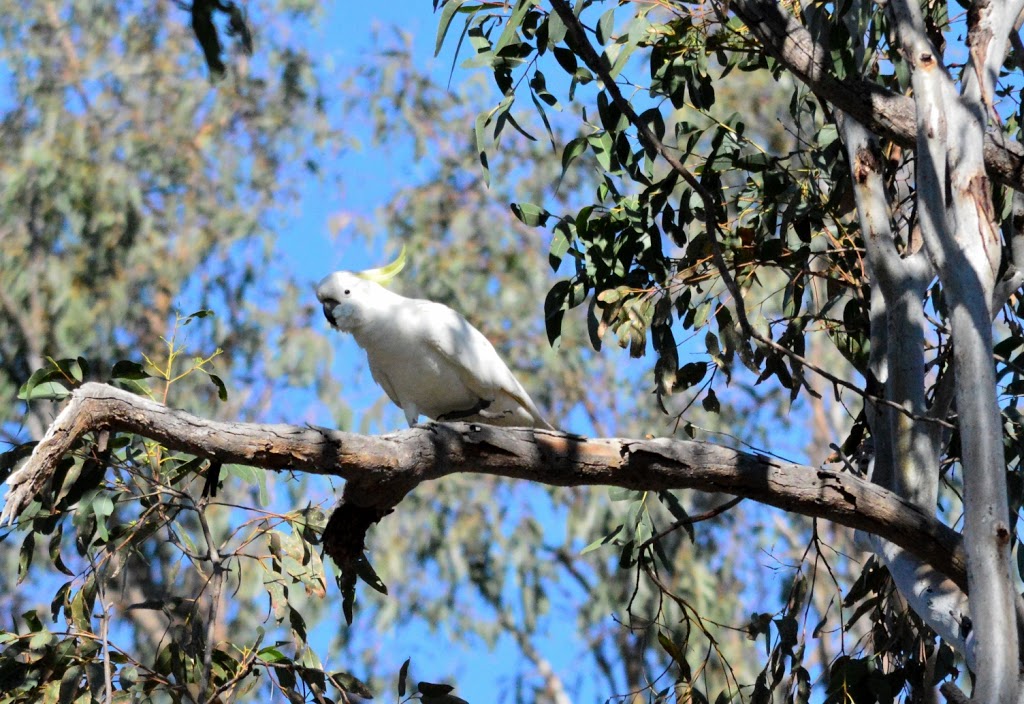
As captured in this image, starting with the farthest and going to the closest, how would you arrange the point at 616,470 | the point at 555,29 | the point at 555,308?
the point at 555,308
the point at 555,29
the point at 616,470

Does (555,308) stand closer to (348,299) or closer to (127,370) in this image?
(348,299)

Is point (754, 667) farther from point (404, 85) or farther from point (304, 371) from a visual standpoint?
point (404, 85)

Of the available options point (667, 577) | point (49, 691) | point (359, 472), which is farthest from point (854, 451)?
point (667, 577)

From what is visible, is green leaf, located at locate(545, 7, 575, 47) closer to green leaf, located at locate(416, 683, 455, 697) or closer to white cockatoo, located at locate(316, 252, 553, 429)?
white cockatoo, located at locate(316, 252, 553, 429)

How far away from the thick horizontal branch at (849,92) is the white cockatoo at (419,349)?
A: 1165mm

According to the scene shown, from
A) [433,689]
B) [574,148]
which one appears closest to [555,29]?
[574,148]

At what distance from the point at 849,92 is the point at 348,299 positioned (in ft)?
4.60

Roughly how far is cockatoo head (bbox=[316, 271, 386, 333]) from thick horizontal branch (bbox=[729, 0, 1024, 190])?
49.6 inches

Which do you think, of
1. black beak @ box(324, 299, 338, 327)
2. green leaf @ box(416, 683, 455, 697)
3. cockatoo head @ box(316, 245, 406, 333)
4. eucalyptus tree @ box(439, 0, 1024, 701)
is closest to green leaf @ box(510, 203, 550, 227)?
eucalyptus tree @ box(439, 0, 1024, 701)

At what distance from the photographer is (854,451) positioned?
299cm

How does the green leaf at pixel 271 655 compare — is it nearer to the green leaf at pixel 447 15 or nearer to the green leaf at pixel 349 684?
the green leaf at pixel 349 684

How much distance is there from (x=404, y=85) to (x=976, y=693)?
19.7 feet

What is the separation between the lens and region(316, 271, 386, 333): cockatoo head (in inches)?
124

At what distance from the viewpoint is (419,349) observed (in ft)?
10.3
